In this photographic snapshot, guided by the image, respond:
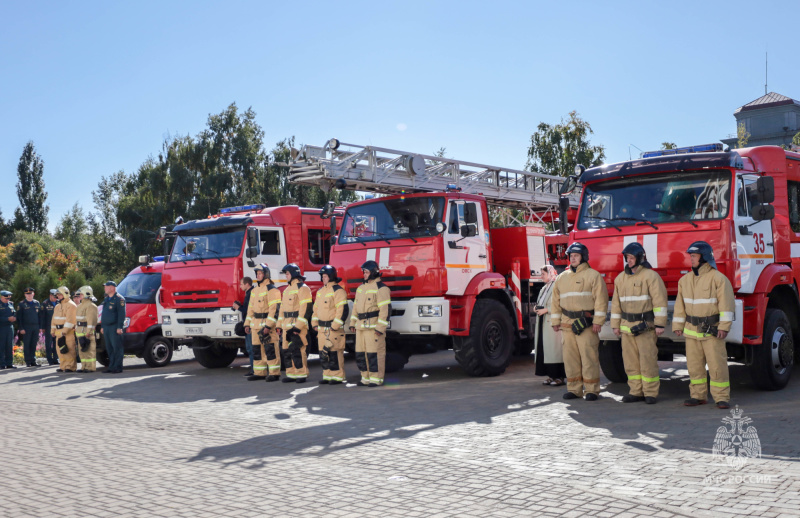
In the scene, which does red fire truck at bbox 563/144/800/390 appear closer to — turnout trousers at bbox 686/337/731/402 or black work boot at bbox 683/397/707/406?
turnout trousers at bbox 686/337/731/402

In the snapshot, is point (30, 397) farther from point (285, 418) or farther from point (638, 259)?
point (638, 259)

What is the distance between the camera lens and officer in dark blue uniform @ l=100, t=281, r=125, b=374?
1510 centimetres

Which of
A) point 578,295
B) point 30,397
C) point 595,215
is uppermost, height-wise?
point 595,215

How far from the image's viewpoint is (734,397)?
30.3 ft

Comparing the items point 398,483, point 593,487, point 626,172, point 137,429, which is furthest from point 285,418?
point 626,172

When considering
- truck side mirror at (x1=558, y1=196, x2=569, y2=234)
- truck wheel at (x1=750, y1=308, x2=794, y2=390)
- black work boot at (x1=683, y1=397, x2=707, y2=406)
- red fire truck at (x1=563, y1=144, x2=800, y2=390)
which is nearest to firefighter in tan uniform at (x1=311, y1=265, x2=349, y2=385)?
truck side mirror at (x1=558, y1=196, x2=569, y2=234)

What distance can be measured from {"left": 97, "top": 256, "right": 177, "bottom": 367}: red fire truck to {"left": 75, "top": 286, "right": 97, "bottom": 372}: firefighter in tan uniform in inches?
10.7

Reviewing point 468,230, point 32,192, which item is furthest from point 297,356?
point 32,192

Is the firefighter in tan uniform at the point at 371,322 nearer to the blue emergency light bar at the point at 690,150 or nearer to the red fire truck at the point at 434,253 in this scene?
the red fire truck at the point at 434,253

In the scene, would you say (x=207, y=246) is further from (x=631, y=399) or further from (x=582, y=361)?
(x=631, y=399)

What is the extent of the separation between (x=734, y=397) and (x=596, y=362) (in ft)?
5.63

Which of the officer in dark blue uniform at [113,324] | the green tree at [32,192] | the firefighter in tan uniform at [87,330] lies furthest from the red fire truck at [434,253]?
the green tree at [32,192]

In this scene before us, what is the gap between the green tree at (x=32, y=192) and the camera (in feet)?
214

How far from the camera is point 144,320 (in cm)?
1616
